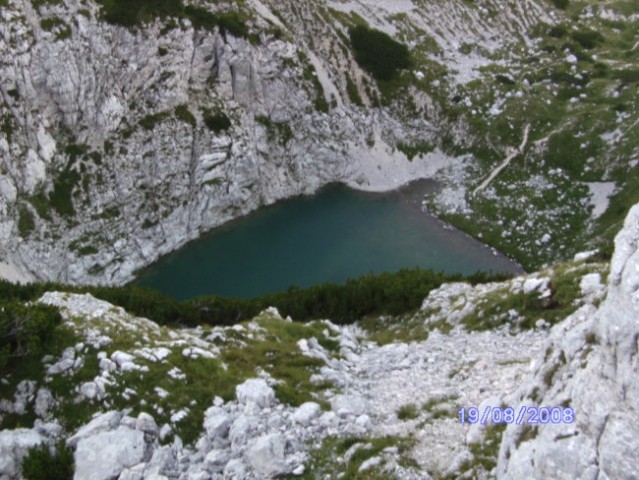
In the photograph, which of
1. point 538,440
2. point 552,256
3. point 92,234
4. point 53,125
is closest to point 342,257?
point 552,256

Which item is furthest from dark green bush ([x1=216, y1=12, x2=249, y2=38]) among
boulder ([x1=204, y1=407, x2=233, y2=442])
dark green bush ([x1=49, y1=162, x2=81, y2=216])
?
boulder ([x1=204, y1=407, x2=233, y2=442])

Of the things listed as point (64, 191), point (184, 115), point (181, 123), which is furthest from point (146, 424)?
point (184, 115)

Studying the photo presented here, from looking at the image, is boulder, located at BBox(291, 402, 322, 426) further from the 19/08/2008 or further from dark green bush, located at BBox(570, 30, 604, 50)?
dark green bush, located at BBox(570, 30, 604, 50)

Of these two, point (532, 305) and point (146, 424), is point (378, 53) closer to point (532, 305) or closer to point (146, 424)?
point (532, 305)

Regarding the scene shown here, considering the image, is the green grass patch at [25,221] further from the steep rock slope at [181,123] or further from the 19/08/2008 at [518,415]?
the 19/08/2008 at [518,415]

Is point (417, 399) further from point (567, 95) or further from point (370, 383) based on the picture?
point (567, 95)
